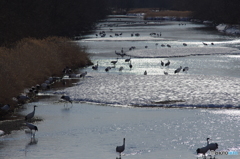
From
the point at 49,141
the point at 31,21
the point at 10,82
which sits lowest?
the point at 49,141

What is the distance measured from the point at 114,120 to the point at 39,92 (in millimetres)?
7860

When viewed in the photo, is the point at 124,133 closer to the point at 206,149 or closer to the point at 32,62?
the point at 206,149

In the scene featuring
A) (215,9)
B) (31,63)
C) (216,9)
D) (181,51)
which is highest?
(215,9)

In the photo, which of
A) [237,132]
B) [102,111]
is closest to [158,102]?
[102,111]

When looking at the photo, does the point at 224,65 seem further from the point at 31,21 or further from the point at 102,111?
the point at 31,21

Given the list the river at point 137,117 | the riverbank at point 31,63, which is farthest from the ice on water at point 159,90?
the riverbank at point 31,63

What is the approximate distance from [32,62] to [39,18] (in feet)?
111

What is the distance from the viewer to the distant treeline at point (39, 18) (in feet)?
141

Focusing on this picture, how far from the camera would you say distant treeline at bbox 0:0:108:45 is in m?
43.0

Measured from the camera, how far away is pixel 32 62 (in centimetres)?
2848

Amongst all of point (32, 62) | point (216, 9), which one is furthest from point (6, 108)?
point (216, 9)

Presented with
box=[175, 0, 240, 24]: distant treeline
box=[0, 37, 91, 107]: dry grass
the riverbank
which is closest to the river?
the riverbank

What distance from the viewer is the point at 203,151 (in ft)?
43.9

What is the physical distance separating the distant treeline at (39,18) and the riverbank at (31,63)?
4707 millimetres
